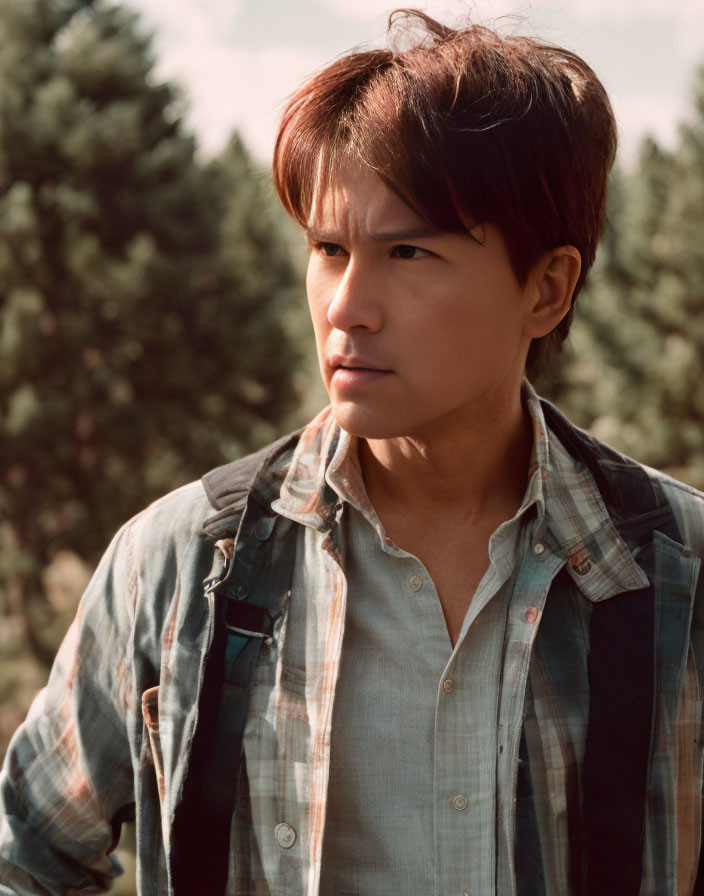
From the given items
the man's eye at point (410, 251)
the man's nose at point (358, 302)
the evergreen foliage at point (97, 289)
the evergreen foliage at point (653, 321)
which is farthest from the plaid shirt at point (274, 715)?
the evergreen foliage at point (653, 321)

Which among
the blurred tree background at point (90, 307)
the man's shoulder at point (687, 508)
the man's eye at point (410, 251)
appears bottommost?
the man's shoulder at point (687, 508)

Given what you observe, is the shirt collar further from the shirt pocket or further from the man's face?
the shirt pocket

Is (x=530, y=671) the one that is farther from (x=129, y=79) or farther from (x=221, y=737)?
(x=129, y=79)

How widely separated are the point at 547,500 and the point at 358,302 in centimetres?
51

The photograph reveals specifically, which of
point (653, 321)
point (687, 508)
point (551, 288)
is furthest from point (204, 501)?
point (653, 321)

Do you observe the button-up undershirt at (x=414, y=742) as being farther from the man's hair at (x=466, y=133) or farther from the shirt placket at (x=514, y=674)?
Answer: the man's hair at (x=466, y=133)

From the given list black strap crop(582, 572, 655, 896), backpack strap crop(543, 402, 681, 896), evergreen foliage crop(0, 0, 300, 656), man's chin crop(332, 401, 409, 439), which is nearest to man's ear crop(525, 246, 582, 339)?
man's chin crop(332, 401, 409, 439)

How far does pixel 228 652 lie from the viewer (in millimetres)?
1562

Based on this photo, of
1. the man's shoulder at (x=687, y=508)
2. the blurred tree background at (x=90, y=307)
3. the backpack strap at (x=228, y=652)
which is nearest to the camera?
the backpack strap at (x=228, y=652)

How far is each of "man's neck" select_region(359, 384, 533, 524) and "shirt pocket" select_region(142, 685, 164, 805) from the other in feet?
1.69

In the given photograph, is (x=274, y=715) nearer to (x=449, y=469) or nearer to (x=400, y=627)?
(x=400, y=627)

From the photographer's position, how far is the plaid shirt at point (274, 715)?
1.55m

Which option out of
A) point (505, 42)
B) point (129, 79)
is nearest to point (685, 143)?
point (129, 79)

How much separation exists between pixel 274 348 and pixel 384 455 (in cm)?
1045
